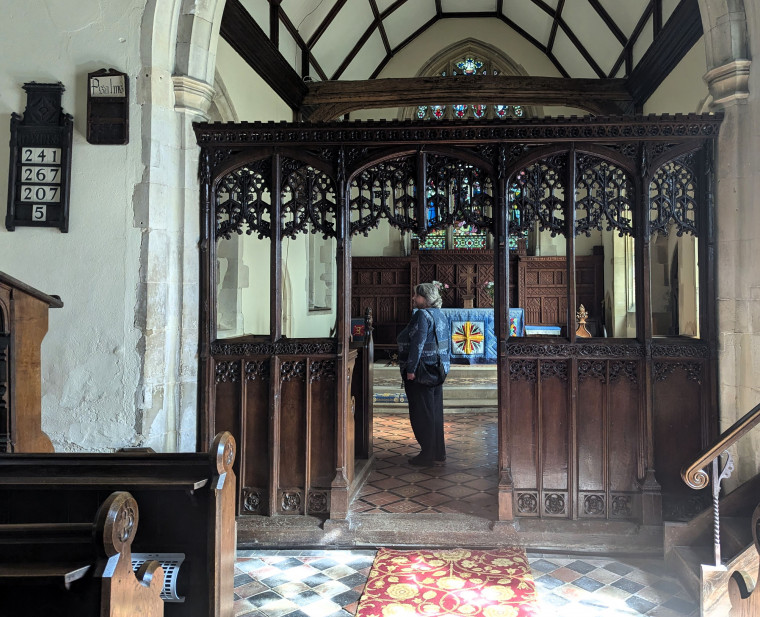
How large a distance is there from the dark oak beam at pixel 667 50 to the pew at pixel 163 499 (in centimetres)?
495

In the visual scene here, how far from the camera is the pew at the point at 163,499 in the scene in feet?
6.59

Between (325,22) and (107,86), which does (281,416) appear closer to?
(107,86)

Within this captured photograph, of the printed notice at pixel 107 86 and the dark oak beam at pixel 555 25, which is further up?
the dark oak beam at pixel 555 25

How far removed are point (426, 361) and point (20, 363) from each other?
114 inches

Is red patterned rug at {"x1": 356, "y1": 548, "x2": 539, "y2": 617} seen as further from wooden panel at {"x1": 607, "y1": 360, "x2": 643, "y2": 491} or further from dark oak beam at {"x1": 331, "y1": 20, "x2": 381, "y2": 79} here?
dark oak beam at {"x1": 331, "y1": 20, "x2": 381, "y2": 79}

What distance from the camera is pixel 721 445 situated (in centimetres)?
247

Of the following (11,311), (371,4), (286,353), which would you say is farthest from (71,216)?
(371,4)

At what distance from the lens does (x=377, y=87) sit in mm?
6758

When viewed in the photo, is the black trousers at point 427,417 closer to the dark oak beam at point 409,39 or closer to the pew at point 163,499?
the pew at point 163,499

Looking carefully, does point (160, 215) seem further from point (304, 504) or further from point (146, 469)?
point (304, 504)

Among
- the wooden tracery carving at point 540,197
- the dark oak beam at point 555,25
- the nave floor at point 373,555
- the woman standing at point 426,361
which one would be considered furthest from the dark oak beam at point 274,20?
the nave floor at point 373,555

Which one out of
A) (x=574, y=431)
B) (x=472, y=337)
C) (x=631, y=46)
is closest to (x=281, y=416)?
(x=574, y=431)

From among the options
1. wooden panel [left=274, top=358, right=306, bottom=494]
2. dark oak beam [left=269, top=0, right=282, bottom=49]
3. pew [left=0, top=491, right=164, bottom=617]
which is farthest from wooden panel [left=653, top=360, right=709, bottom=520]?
dark oak beam [left=269, top=0, right=282, bottom=49]

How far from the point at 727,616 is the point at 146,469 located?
2.68m
